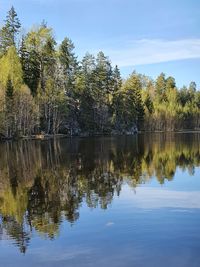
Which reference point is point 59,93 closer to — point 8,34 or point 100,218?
point 8,34

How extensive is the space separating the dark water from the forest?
164 ft

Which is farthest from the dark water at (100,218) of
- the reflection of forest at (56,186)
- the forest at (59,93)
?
the forest at (59,93)

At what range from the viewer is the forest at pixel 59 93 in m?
77.0

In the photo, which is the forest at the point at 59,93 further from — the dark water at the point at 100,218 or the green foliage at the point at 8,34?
the dark water at the point at 100,218

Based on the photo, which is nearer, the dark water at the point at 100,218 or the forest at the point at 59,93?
the dark water at the point at 100,218

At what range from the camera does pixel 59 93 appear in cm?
9056

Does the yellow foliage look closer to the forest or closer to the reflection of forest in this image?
the forest

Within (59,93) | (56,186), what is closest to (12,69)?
(59,93)

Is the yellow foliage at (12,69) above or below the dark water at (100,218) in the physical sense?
above

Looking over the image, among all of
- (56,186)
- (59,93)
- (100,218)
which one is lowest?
(100,218)

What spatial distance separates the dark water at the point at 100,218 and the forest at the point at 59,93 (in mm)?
50031

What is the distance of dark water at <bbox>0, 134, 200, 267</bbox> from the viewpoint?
11062mm

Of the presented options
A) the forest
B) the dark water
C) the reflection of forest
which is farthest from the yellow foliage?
the dark water

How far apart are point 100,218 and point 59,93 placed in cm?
7688
